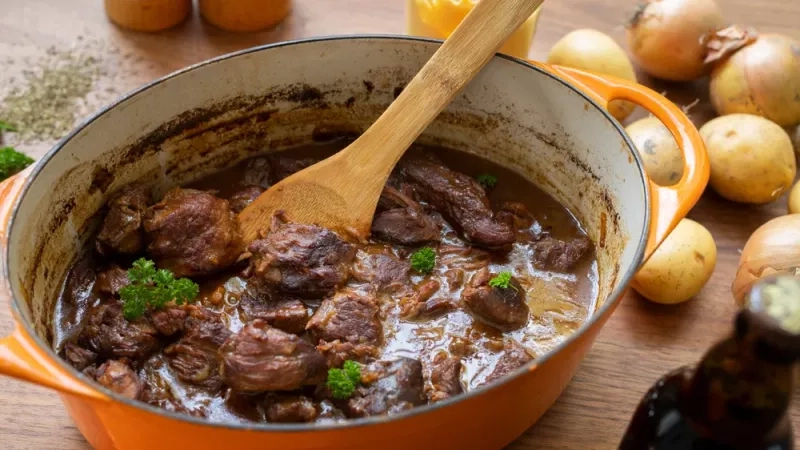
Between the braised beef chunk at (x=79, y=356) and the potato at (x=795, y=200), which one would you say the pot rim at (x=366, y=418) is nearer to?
the braised beef chunk at (x=79, y=356)

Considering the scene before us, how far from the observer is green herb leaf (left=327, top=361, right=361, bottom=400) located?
2.01 meters

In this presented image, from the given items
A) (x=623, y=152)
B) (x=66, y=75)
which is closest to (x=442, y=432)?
(x=623, y=152)

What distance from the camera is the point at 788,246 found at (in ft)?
7.75

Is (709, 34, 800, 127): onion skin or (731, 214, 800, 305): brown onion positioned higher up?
(709, 34, 800, 127): onion skin

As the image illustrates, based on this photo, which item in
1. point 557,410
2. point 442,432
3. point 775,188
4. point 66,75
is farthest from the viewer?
point 66,75

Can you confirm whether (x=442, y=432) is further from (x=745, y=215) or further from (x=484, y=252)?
(x=745, y=215)

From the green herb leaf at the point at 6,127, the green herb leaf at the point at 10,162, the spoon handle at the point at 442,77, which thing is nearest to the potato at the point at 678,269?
the spoon handle at the point at 442,77

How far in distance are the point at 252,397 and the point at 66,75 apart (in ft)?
5.90

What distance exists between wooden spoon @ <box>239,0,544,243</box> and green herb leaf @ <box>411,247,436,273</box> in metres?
0.21

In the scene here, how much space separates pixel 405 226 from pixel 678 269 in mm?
834

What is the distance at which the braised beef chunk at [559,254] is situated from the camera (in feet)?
8.02

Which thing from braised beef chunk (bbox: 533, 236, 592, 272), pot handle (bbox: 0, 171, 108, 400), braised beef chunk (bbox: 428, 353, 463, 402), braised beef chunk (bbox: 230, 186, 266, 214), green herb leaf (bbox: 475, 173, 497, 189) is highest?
pot handle (bbox: 0, 171, 108, 400)

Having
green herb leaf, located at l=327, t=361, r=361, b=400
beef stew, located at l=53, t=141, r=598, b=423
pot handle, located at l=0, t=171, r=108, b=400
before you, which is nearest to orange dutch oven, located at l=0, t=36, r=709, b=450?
pot handle, located at l=0, t=171, r=108, b=400

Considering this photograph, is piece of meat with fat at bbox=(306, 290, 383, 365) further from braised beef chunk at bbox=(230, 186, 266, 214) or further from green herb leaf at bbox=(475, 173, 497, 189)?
green herb leaf at bbox=(475, 173, 497, 189)
